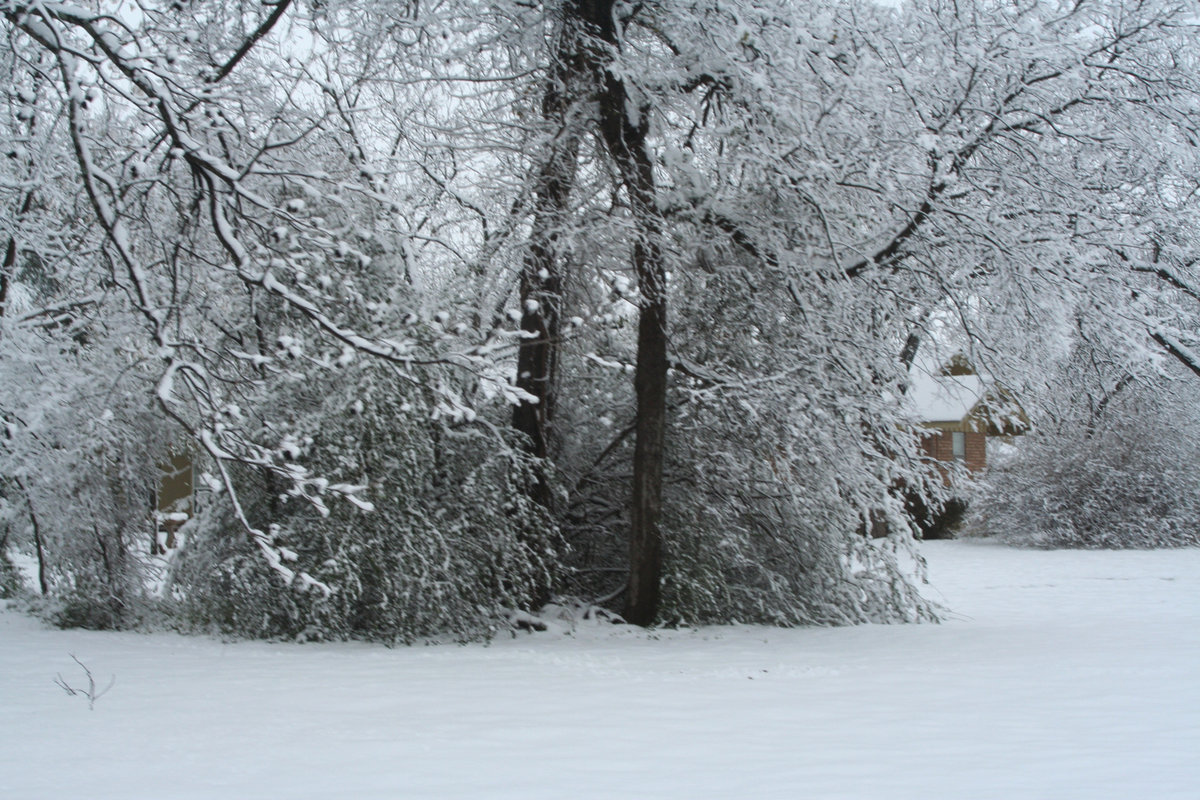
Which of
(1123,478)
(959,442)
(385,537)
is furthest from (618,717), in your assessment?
(959,442)

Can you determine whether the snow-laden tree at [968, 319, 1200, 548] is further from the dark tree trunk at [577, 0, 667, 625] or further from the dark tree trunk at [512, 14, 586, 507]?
the dark tree trunk at [512, 14, 586, 507]

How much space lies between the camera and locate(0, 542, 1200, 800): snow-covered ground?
14.6 feet

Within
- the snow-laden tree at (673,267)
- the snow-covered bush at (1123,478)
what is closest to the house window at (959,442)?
the snow-covered bush at (1123,478)

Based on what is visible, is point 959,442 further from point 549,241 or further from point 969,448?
point 549,241

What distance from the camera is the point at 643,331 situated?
9.23 m

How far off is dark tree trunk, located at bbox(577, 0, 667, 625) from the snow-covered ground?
2.01 feet

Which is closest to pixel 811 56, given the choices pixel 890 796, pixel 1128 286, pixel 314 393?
pixel 1128 286

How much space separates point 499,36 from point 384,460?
390 cm

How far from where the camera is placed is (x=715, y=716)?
5.84 m

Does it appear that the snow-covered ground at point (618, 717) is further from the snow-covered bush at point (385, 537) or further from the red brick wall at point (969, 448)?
the red brick wall at point (969, 448)

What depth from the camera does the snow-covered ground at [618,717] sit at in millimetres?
4445

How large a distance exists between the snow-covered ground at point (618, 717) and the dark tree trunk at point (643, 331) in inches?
24.1

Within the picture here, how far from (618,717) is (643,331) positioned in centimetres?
418

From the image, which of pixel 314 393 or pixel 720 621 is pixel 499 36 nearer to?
pixel 314 393
